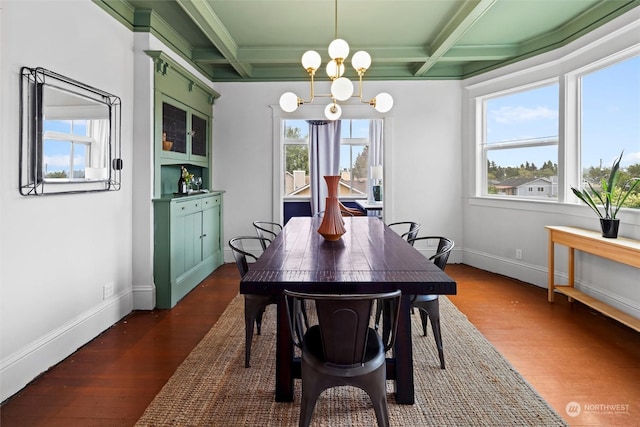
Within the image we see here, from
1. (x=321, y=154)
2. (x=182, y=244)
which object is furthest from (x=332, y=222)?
(x=321, y=154)

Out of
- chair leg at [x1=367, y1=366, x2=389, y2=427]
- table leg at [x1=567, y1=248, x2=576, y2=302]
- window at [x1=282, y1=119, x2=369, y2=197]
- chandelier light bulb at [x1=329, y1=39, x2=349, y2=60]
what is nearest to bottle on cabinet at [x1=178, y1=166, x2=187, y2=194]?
chandelier light bulb at [x1=329, y1=39, x2=349, y2=60]

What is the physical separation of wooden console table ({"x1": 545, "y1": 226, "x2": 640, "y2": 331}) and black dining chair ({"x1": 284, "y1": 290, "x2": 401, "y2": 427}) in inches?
89.8

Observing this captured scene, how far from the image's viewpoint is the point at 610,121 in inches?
134

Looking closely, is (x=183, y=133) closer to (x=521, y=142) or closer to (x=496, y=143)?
(x=496, y=143)

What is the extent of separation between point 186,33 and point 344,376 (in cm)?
374

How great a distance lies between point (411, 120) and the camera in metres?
5.15

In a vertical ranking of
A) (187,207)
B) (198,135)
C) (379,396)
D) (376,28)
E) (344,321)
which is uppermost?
(376,28)

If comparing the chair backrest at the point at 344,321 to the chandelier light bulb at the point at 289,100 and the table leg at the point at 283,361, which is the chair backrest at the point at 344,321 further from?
the chandelier light bulb at the point at 289,100

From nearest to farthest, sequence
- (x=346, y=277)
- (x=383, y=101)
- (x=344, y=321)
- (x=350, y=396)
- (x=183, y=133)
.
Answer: (x=344, y=321), (x=346, y=277), (x=350, y=396), (x=383, y=101), (x=183, y=133)

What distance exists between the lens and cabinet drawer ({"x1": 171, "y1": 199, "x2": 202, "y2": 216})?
3.56 m

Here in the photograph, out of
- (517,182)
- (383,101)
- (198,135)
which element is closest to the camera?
(383,101)

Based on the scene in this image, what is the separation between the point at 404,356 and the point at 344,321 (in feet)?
2.25

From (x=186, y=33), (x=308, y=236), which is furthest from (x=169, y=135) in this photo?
(x=308, y=236)

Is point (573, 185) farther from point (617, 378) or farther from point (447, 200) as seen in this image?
point (617, 378)
